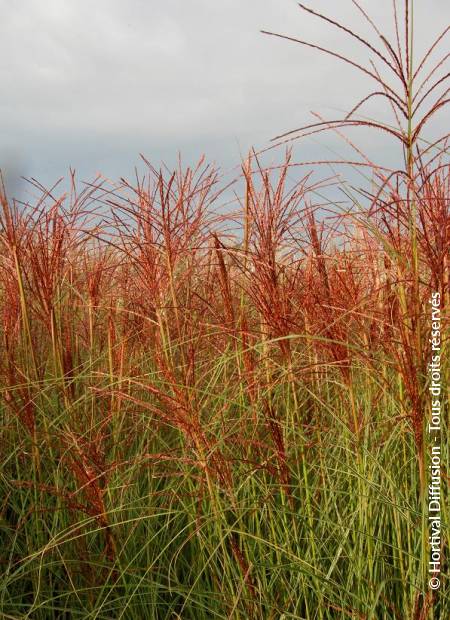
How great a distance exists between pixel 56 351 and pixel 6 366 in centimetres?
33

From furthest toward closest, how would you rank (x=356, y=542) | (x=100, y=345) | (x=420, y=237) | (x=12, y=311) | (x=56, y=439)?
(x=100, y=345) < (x=12, y=311) < (x=56, y=439) < (x=356, y=542) < (x=420, y=237)

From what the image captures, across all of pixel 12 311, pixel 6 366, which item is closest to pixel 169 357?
pixel 6 366

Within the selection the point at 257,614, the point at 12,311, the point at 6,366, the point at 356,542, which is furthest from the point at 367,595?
the point at 12,311

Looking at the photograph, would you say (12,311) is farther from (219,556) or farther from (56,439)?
(219,556)

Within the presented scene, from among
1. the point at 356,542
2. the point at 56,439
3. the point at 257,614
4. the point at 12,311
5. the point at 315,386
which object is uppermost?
the point at 12,311

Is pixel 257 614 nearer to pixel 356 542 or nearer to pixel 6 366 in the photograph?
pixel 356 542

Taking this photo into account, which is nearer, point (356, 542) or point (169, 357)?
point (356, 542)

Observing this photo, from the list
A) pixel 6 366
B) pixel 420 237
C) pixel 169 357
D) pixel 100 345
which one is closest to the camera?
pixel 420 237

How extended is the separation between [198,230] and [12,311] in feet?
3.88

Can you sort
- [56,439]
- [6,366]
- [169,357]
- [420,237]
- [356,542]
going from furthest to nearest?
[6,366] → [56,439] → [169,357] → [356,542] → [420,237]

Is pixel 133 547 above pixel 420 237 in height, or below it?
below

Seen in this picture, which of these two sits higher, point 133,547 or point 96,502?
point 96,502

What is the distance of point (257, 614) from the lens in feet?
6.70

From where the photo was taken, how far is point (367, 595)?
1974 mm
